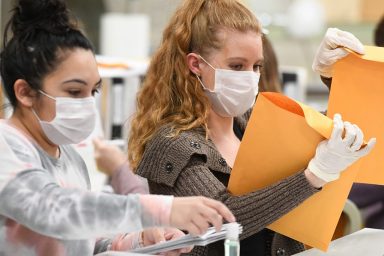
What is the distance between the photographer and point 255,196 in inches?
69.7

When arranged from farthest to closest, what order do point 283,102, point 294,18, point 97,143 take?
point 294,18, point 97,143, point 283,102

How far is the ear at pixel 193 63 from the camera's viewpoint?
199 centimetres

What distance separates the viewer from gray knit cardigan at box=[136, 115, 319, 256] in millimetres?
1749

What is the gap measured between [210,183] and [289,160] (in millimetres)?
181

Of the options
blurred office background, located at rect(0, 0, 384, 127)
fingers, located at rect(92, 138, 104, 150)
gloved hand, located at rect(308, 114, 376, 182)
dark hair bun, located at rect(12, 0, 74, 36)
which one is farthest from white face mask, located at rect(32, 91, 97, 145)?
blurred office background, located at rect(0, 0, 384, 127)

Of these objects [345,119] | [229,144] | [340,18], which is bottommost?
[340,18]

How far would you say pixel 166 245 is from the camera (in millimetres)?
1509

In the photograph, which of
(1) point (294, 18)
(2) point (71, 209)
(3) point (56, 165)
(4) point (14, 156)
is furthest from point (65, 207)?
(1) point (294, 18)

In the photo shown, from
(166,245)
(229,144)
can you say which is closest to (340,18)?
(229,144)

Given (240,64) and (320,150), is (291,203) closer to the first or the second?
(320,150)

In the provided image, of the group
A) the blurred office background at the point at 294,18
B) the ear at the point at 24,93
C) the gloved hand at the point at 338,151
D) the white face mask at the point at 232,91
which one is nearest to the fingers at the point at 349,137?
the gloved hand at the point at 338,151

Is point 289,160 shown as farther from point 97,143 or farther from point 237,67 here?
point 97,143

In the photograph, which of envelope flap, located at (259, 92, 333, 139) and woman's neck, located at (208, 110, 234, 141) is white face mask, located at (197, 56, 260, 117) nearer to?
woman's neck, located at (208, 110, 234, 141)

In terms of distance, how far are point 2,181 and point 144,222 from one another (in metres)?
0.24
